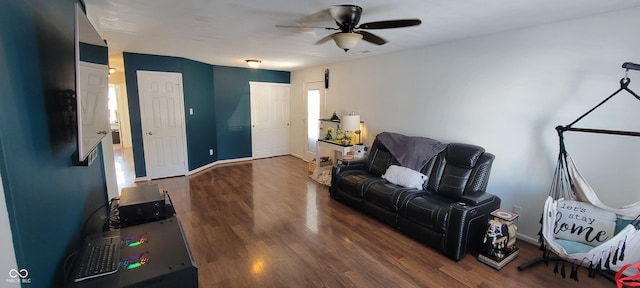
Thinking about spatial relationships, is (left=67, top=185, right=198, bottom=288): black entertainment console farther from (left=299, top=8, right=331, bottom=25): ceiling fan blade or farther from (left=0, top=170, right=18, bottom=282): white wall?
(left=299, top=8, right=331, bottom=25): ceiling fan blade

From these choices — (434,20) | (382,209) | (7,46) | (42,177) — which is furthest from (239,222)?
(434,20)

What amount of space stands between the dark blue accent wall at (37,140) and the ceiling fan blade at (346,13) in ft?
5.65

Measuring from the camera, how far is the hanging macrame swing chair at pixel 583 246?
204 cm

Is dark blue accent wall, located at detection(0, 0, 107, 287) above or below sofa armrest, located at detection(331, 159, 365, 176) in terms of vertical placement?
above

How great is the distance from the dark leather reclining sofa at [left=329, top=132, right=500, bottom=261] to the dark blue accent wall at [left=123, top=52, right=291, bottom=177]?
3339 mm

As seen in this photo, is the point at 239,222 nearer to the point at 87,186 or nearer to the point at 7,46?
the point at 87,186

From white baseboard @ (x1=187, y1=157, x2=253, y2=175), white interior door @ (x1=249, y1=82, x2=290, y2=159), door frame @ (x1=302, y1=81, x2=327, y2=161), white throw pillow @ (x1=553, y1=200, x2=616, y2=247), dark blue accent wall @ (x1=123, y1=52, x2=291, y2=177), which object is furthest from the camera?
white interior door @ (x1=249, y1=82, x2=290, y2=159)

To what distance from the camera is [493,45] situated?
311 centimetres

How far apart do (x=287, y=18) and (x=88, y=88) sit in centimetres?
175

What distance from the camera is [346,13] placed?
218 centimetres

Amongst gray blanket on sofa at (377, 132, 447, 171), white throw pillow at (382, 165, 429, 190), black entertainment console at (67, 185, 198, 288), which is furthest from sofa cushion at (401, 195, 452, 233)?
black entertainment console at (67, 185, 198, 288)

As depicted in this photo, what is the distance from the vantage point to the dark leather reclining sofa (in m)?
2.66

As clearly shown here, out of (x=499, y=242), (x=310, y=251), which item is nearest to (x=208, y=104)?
(x=310, y=251)

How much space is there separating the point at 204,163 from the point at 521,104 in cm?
571
